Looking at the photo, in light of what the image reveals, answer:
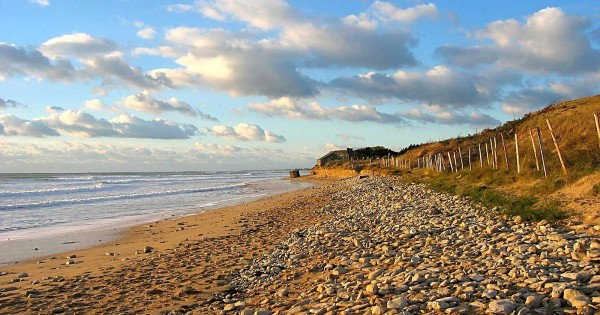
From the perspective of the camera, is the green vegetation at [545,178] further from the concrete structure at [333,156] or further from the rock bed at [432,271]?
the concrete structure at [333,156]

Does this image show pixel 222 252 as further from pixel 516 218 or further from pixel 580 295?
pixel 580 295

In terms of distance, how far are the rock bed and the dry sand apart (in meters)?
0.79

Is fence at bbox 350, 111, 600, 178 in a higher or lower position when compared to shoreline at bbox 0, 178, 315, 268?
higher

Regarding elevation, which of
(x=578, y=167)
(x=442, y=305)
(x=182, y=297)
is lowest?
(x=182, y=297)

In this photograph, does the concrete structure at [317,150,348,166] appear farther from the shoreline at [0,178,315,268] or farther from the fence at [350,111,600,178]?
the shoreline at [0,178,315,268]

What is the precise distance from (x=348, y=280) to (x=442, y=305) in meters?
2.41

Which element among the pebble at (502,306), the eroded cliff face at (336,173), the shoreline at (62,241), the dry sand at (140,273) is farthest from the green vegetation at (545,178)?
the eroded cliff face at (336,173)

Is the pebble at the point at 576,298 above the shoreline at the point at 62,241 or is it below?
above

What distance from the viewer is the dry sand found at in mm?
8180

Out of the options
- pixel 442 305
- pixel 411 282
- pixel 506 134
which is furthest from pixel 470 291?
pixel 506 134

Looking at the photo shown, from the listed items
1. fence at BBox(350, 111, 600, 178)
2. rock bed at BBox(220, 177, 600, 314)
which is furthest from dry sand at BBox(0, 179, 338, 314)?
fence at BBox(350, 111, 600, 178)

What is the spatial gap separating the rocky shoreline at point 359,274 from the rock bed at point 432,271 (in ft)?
0.06

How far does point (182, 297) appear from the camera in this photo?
8305 mm

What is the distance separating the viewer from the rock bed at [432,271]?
5414 mm
